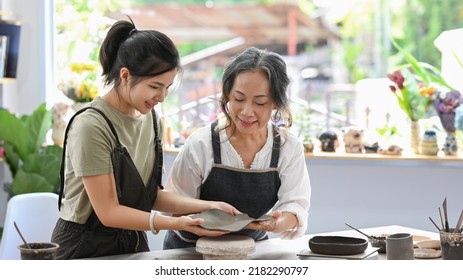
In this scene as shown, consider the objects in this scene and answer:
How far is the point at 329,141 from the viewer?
4793 millimetres

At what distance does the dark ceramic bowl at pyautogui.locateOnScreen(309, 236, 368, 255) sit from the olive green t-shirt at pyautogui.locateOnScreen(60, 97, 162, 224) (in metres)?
0.59

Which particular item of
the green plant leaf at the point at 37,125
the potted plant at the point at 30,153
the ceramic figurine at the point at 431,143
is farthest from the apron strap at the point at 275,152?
the green plant leaf at the point at 37,125

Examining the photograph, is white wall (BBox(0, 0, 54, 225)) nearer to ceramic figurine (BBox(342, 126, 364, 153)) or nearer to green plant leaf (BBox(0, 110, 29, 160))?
green plant leaf (BBox(0, 110, 29, 160))

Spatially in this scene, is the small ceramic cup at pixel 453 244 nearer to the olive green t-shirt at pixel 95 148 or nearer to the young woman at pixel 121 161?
the young woman at pixel 121 161

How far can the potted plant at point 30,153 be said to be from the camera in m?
4.58

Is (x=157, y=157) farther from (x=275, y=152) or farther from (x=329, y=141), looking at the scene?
(x=329, y=141)

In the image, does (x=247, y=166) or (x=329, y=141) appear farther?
(x=329, y=141)

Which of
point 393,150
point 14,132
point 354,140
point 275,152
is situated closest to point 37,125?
point 14,132

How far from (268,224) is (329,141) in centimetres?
228

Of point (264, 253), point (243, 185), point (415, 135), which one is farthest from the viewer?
point (415, 135)

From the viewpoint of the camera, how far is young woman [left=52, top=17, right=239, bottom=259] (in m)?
2.49

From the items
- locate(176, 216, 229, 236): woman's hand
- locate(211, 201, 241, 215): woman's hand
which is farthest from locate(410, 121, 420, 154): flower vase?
locate(176, 216, 229, 236): woman's hand
